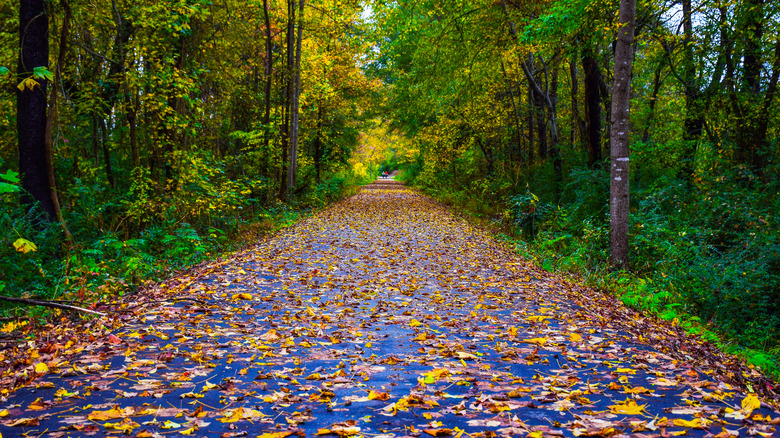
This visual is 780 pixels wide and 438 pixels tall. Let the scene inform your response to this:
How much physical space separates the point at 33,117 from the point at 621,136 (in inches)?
383

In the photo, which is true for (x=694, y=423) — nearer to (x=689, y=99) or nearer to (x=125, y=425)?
(x=125, y=425)

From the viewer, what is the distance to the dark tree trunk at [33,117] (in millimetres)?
6965

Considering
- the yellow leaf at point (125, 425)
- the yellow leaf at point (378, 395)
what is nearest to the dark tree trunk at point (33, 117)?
the yellow leaf at point (125, 425)

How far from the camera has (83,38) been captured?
376 inches

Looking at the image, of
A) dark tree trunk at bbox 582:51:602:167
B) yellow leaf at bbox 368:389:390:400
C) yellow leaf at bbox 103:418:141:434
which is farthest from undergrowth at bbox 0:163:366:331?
dark tree trunk at bbox 582:51:602:167

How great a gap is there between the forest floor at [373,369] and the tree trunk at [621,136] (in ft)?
4.38

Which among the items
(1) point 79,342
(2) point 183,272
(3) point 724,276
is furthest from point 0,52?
(3) point 724,276

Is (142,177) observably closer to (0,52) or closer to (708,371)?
(0,52)

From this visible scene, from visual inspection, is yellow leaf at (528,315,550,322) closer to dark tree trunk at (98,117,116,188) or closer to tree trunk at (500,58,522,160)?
dark tree trunk at (98,117,116,188)

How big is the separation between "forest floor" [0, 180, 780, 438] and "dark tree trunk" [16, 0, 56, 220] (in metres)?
2.72

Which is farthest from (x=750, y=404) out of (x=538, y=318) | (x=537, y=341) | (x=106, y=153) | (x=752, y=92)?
(x=106, y=153)

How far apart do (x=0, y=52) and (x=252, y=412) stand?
Answer: 9.81 meters

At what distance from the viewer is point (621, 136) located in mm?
7723

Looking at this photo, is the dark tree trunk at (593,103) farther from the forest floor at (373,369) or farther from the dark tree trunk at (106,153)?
the dark tree trunk at (106,153)
